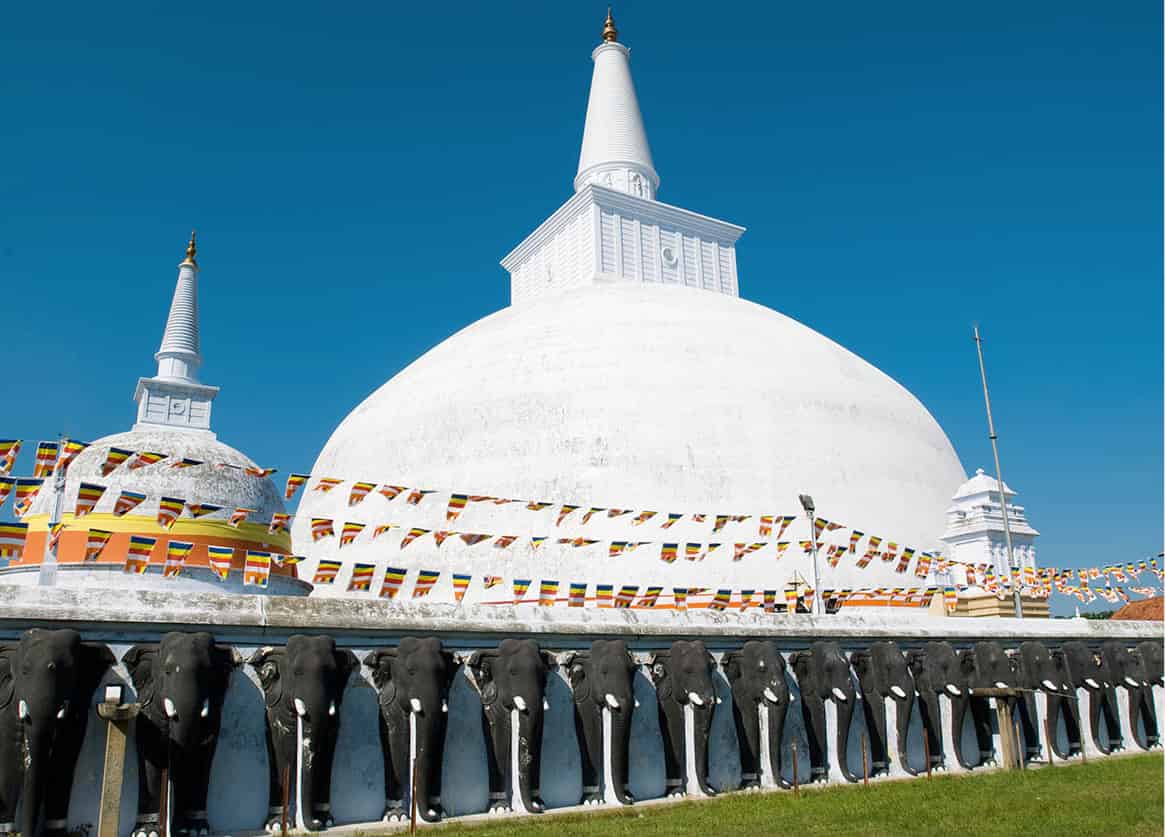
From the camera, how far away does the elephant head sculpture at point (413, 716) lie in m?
9.73

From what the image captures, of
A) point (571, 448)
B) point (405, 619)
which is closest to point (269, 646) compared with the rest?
point (405, 619)

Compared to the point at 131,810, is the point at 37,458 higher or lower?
higher

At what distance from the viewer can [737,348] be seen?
2600cm

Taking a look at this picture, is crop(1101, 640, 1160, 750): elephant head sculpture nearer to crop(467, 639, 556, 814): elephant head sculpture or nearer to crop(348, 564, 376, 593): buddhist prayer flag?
crop(467, 639, 556, 814): elephant head sculpture

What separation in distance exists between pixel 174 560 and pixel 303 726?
21.7 ft

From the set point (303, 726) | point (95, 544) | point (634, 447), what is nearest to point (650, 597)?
Answer: point (634, 447)

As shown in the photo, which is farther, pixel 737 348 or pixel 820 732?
pixel 737 348

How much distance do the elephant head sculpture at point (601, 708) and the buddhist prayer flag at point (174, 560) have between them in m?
6.85

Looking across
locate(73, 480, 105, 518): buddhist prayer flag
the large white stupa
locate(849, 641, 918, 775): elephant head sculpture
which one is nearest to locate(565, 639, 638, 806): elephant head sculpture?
locate(849, 641, 918, 775): elephant head sculpture

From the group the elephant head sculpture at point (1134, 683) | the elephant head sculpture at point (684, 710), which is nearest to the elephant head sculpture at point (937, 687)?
the elephant head sculpture at point (1134, 683)

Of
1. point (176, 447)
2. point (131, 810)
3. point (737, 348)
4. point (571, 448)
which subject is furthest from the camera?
point (737, 348)

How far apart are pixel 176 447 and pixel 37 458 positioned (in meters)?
3.52

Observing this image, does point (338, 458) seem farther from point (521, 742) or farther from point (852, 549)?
point (521, 742)

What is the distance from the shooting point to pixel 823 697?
40.5ft
